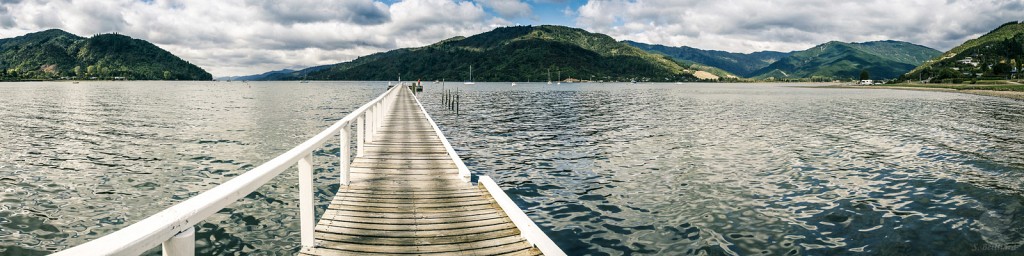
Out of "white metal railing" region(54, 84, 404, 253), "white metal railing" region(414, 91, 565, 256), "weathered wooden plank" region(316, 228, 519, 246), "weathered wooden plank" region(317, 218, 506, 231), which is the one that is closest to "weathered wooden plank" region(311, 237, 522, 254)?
"weathered wooden plank" region(316, 228, 519, 246)

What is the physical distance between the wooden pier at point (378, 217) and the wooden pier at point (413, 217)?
1 cm

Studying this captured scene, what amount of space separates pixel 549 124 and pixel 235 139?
58.0 feet

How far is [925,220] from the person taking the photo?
10.4 metres

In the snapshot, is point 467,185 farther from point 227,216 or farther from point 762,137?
point 762,137

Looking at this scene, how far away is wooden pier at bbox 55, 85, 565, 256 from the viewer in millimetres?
3012

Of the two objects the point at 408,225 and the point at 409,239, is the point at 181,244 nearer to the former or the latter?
the point at 409,239

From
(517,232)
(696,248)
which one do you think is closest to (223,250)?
(517,232)

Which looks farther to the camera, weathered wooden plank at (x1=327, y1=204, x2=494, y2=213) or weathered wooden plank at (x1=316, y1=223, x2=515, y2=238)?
weathered wooden plank at (x1=327, y1=204, x2=494, y2=213)

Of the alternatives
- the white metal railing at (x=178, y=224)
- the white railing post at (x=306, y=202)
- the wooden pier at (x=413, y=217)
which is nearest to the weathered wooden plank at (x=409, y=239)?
the wooden pier at (x=413, y=217)

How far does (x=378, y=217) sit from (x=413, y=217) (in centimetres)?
49

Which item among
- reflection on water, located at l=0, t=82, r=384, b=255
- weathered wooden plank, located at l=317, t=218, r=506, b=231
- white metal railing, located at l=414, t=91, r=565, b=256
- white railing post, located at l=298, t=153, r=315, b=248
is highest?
white railing post, located at l=298, t=153, r=315, b=248

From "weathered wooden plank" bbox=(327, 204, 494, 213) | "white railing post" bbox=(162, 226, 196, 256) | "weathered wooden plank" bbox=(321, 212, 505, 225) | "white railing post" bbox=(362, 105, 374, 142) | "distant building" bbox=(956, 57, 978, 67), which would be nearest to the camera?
"white railing post" bbox=(162, 226, 196, 256)

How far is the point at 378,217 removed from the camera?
7199 mm

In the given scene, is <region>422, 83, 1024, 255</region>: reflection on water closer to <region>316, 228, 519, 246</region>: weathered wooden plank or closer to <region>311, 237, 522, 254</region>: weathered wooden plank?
<region>316, 228, 519, 246</region>: weathered wooden plank
